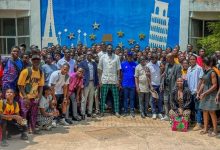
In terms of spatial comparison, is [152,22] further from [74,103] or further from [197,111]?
[197,111]

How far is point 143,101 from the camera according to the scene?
11297 mm

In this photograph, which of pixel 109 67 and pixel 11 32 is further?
pixel 11 32

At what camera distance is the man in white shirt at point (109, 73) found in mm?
11133

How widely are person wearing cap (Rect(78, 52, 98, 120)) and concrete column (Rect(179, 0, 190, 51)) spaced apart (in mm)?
8714

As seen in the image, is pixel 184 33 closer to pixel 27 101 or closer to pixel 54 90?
pixel 54 90

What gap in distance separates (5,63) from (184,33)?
11.8 metres

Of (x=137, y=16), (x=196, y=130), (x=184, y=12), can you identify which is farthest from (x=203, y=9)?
(x=196, y=130)

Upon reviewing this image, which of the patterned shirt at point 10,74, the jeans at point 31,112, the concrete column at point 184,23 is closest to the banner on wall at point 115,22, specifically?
the concrete column at point 184,23

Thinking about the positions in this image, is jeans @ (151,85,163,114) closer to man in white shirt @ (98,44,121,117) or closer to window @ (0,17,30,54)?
man in white shirt @ (98,44,121,117)

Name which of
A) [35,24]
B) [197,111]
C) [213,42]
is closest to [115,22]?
[35,24]

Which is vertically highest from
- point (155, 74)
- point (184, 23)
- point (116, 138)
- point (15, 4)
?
point (15, 4)

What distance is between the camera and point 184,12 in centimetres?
1897

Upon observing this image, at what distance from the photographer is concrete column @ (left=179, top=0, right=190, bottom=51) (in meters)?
18.9

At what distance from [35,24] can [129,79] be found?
10.0 metres
